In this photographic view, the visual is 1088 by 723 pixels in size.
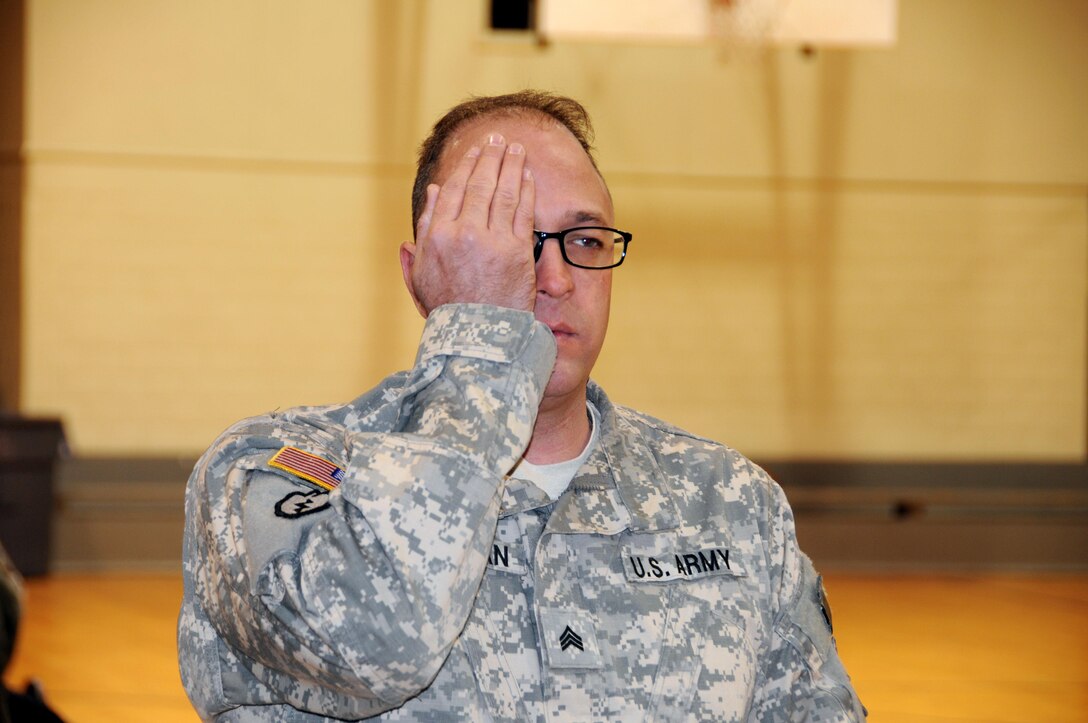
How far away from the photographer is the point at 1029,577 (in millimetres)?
7789

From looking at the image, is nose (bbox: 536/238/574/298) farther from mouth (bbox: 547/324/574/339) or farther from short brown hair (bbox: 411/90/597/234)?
short brown hair (bbox: 411/90/597/234)

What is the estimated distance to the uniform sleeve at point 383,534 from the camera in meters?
1.09

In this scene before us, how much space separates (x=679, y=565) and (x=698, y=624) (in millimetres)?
84

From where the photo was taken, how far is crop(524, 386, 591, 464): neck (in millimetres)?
1662

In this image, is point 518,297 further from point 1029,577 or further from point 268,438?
point 1029,577

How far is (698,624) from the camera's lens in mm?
1476

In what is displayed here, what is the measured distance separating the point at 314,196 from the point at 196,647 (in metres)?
6.71

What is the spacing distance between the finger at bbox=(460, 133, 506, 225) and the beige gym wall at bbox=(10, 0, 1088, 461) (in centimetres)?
658

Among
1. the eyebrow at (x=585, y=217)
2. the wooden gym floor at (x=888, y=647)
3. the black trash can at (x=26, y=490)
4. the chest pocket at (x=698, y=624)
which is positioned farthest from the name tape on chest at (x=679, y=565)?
the black trash can at (x=26, y=490)

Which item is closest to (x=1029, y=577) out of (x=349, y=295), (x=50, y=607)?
(x=349, y=295)

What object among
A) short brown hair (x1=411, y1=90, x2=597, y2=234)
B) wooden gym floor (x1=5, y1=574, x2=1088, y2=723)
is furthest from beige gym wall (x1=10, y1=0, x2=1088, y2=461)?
short brown hair (x1=411, y1=90, x2=597, y2=234)

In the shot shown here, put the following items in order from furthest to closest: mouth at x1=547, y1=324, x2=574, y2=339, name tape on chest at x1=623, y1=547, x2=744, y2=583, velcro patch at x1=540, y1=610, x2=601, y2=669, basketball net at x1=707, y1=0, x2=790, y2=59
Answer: basketball net at x1=707, y1=0, x2=790, y2=59
mouth at x1=547, y1=324, x2=574, y2=339
name tape on chest at x1=623, y1=547, x2=744, y2=583
velcro patch at x1=540, y1=610, x2=601, y2=669

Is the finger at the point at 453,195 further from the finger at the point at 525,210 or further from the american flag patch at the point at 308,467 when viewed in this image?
the american flag patch at the point at 308,467

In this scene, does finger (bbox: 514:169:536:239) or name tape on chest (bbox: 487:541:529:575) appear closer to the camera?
finger (bbox: 514:169:536:239)
